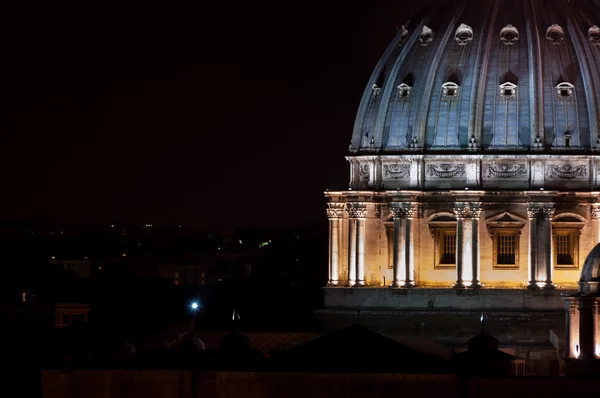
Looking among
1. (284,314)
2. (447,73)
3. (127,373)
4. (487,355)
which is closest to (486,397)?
(487,355)

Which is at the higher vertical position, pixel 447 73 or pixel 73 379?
pixel 447 73

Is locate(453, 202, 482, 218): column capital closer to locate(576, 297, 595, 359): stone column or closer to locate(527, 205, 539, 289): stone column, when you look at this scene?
locate(527, 205, 539, 289): stone column

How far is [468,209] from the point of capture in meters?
80.7

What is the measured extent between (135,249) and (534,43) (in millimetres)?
82367

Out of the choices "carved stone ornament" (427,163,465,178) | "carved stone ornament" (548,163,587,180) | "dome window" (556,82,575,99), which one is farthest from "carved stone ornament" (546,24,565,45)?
"carved stone ornament" (427,163,465,178)

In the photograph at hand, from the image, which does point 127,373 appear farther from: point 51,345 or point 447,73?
point 447,73

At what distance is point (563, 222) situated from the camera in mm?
80812

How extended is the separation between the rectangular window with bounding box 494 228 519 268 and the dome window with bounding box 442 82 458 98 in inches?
192

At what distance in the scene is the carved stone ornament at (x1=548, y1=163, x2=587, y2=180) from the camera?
265 ft

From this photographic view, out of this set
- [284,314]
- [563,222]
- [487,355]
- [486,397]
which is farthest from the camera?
[284,314]

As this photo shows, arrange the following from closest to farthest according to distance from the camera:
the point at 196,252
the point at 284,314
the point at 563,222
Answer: the point at 563,222, the point at 284,314, the point at 196,252

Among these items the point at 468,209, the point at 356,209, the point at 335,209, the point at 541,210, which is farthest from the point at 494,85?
the point at 335,209

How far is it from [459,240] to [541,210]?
2.99 m

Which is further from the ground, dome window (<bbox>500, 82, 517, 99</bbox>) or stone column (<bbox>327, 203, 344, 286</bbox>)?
dome window (<bbox>500, 82, 517, 99</bbox>)
